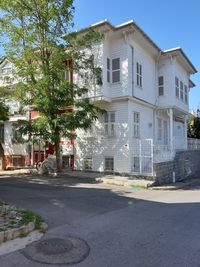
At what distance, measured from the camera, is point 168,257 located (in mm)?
5328

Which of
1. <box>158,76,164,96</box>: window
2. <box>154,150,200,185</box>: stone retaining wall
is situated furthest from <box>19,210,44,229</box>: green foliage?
<box>158,76,164,96</box>: window

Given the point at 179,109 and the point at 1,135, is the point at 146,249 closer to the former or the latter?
the point at 179,109

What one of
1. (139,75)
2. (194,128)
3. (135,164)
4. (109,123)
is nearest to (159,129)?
(139,75)

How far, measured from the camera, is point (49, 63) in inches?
693

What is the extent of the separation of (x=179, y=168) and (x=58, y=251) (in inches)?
577

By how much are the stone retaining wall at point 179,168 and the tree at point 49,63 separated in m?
4.68

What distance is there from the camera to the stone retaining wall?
52.7 ft

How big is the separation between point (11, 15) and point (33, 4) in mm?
1523

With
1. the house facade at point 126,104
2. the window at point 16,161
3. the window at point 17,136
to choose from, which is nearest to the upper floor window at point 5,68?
the window at point 17,136

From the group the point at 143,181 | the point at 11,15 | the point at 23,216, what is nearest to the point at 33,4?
the point at 11,15

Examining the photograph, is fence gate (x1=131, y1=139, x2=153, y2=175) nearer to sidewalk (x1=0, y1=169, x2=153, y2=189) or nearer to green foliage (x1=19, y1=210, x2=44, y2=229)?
sidewalk (x1=0, y1=169, x2=153, y2=189)

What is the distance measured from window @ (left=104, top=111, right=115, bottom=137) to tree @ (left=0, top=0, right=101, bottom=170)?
113cm

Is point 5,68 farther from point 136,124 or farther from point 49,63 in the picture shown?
point 136,124

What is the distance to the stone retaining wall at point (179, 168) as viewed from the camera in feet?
52.7
